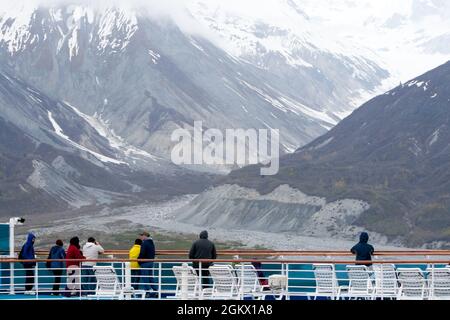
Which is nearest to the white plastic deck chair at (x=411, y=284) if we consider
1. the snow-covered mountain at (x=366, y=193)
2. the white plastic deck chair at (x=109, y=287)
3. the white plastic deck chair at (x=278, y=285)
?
the white plastic deck chair at (x=278, y=285)

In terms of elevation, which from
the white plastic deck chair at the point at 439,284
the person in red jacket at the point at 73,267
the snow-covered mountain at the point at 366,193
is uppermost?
the snow-covered mountain at the point at 366,193

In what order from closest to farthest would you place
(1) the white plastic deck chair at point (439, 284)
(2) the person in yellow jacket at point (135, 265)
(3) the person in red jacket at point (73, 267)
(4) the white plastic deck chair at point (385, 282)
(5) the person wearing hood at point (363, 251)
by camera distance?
1. (1) the white plastic deck chair at point (439, 284)
2. (4) the white plastic deck chair at point (385, 282)
3. (3) the person in red jacket at point (73, 267)
4. (5) the person wearing hood at point (363, 251)
5. (2) the person in yellow jacket at point (135, 265)

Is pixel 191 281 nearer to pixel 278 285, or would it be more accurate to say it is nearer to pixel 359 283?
pixel 278 285

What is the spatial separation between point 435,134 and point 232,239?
150 ft

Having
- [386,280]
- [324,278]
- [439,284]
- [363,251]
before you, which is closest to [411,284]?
[386,280]

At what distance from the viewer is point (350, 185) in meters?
175

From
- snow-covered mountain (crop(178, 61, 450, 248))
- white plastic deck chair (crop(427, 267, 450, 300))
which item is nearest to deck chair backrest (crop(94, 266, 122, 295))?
white plastic deck chair (crop(427, 267, 450, 300))

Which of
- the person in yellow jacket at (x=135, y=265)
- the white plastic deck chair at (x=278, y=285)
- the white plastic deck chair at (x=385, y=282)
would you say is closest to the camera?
the white plastic deck chair at (x=385, y=282)

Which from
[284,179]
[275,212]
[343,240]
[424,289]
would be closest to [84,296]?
[424,289]

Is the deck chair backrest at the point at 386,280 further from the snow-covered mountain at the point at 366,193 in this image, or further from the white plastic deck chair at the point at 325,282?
the snow-covered mountain at the point at 366,193

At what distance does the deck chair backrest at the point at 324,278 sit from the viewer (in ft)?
76.1

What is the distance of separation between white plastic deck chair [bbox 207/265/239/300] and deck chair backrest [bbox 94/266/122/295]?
198 centimetres

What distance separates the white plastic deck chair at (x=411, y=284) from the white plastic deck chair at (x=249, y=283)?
261cm

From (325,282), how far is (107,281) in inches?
170
